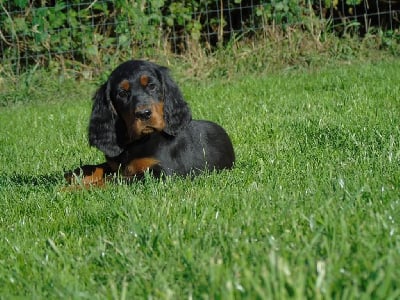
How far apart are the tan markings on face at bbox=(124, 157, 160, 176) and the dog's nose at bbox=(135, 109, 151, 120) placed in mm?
257

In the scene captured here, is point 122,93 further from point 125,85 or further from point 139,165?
point 139,165

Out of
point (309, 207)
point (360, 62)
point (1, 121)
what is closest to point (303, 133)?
point (309, 207)

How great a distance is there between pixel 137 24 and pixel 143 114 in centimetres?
572

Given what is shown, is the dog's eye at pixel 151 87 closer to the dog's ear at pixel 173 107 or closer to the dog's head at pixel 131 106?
the dog's head at pixel 131 106

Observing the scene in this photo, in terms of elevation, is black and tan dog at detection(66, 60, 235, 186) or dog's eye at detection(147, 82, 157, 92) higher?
dog's eye at detection(147, 82, 157, 92)

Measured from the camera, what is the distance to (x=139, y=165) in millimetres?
4199

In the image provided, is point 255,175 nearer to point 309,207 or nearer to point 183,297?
point 309,207

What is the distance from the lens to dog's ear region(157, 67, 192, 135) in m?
4.37

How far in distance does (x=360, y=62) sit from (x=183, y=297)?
7.58 meters

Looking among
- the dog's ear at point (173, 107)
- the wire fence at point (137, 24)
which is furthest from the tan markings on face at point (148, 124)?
the wire fence at point (137, 24)

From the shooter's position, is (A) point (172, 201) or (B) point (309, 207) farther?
(A) point (172, 201)

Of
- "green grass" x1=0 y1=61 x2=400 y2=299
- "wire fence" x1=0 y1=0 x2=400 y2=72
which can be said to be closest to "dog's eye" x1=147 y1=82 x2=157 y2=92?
"green grass" x1=0 y1=61 x2=400 y2=299

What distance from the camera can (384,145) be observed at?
3.89m

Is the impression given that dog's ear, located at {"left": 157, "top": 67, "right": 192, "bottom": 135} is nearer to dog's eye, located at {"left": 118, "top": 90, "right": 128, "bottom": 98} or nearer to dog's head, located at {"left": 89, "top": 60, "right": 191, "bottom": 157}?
dog's head, located at {"left": 89, "top": 60, "right": 191, "bottom": 157}
